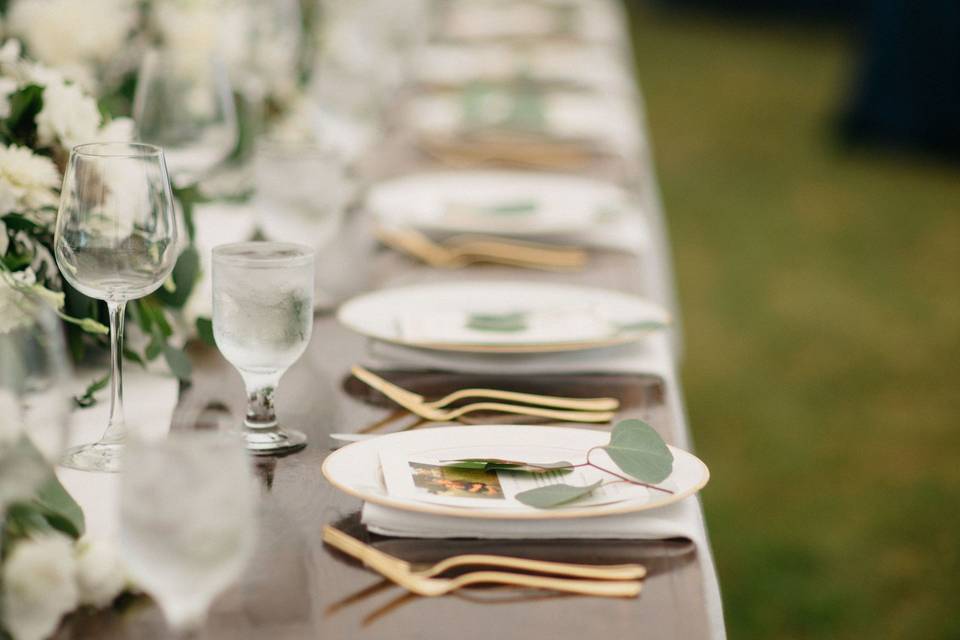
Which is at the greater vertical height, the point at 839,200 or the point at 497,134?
the point at 497,134

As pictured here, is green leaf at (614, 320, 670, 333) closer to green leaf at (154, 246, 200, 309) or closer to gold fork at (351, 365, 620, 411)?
gold fork at (351, 365, 620, 411)

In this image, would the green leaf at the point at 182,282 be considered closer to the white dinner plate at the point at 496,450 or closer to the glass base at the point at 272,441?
the glass base at the point at 272,441

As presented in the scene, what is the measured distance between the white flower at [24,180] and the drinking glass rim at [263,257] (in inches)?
7.3

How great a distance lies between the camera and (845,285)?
4410 millimetres

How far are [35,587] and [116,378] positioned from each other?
11.9 inches

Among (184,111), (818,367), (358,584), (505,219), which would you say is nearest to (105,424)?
(358,584)

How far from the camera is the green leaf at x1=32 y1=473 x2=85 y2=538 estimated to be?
800mm

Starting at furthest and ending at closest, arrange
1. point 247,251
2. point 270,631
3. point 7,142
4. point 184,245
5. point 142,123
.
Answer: point 142,123, point 184,245, point 7,142, point 247,251, point 270,631

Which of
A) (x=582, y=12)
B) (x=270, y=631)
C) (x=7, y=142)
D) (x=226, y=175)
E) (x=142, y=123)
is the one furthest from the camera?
(x=582, y=12)

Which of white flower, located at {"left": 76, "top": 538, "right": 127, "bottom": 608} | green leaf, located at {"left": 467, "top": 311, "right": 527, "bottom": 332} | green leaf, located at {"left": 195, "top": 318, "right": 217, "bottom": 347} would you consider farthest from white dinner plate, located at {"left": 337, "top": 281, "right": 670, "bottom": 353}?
white flower, located at {"left": 76, "top": 538, "right": 127, "bottom": 608}

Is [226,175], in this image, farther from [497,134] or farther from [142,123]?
[497,134]

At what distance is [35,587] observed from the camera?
0.71 metres

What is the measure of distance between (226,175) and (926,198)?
4.38m

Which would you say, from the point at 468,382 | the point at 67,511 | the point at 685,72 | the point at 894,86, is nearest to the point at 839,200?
the point at 894,86
